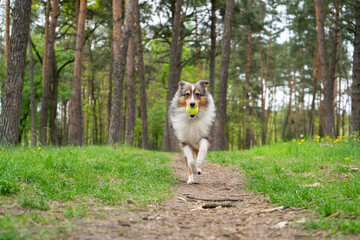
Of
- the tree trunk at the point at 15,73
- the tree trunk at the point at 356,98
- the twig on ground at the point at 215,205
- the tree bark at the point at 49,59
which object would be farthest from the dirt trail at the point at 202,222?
the tree bark at the point at 49,59

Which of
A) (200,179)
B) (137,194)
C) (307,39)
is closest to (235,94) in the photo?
(307,39)

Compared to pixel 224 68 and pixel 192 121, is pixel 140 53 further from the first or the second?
pixel 192 121

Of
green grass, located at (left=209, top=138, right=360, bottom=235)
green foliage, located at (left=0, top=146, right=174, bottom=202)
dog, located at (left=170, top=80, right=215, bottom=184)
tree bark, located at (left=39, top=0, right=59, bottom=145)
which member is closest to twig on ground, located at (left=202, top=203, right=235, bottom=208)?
green grass, located at (left=209, top=138, right=360, bottom=235)

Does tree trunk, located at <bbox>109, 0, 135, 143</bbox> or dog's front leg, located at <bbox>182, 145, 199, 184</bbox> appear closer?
dog's front leg, located at <bbox>182, 145, 199, 184</bbox>

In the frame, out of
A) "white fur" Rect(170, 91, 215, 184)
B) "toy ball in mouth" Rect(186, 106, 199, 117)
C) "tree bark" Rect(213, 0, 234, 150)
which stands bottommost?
"white fur" Rect(170, 91, 215, 184)

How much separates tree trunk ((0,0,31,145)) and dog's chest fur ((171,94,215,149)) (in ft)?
17.2

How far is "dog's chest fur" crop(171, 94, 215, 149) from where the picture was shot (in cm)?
760

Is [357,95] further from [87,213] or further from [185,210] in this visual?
[87,213]

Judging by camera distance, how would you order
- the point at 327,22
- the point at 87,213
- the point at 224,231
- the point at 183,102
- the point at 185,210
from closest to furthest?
the point at 224,231, the point at 87,213, the point at 185,210, the point at 183,102, the point at 327,22

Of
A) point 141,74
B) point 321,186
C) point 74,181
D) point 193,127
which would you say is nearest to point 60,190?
point 74,181

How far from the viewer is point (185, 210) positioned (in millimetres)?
4711

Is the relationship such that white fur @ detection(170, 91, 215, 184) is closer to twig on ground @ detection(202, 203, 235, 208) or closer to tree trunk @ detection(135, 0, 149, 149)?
twig on ground @ detection(202, 203, 235, 208)

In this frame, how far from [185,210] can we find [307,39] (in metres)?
31.0

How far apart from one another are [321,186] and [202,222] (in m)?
2.61
